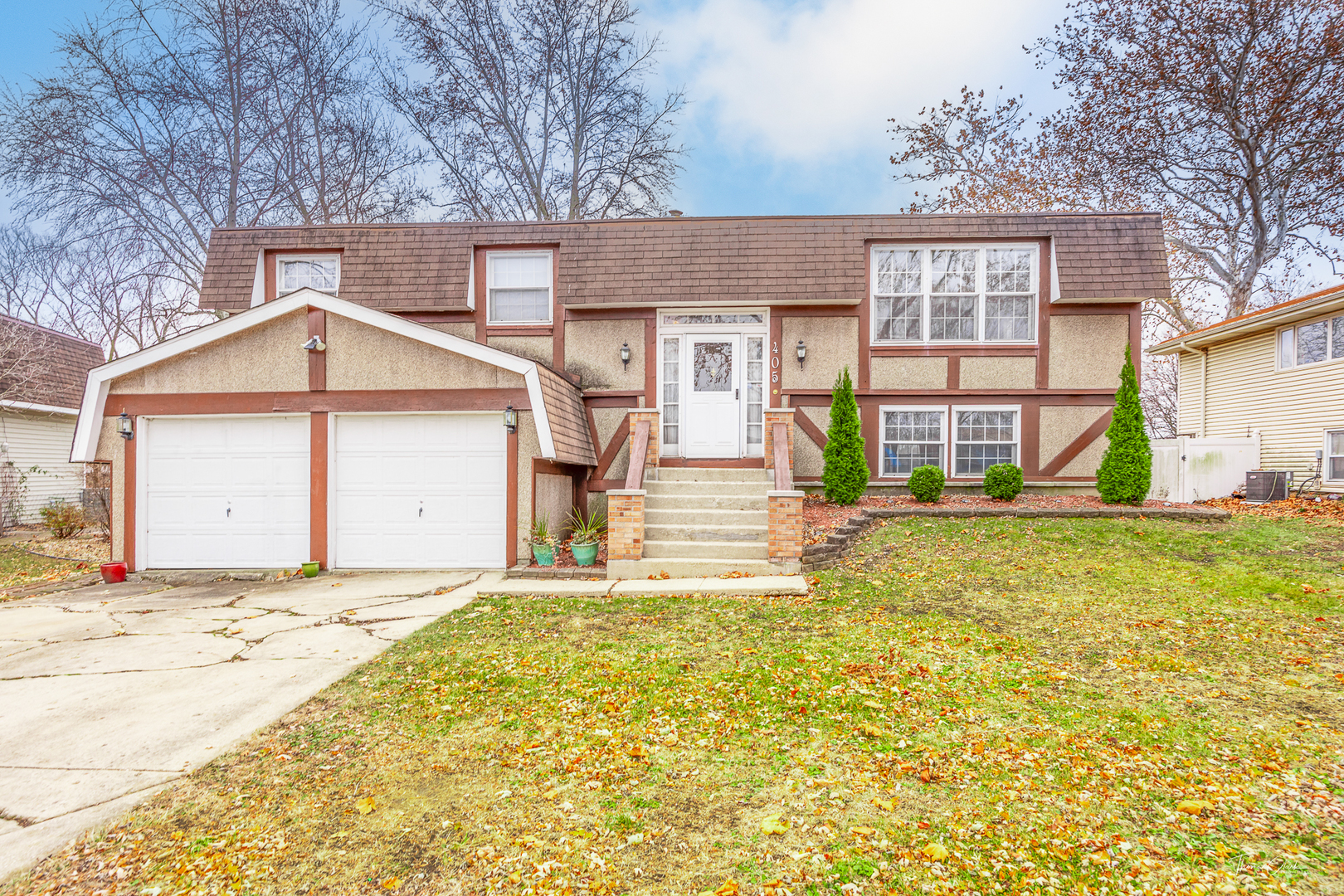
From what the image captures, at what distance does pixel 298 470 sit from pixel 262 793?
259 inches

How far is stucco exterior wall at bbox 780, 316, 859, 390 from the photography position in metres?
10.6

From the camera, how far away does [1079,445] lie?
416 inches

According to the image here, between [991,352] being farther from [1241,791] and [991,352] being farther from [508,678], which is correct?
[508,678]

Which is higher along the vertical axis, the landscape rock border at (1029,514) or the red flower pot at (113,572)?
the landscape rock border at (1029,514)

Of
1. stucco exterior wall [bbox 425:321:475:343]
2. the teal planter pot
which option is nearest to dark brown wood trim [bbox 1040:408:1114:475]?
the teal planter pot

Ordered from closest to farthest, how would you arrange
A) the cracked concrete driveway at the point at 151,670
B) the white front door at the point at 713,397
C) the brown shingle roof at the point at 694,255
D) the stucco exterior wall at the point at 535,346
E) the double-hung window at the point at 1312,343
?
the cracked concrete driveway at the point at 151,670 < the brown shingle roof at the point at 694,255 < the white front door at the point at 713,397 < the stucco exterior wall at the point at 535,346 < the double-hung window at the point at 1312,343

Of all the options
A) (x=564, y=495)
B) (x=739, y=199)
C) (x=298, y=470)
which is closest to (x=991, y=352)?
(x=564, y=495)

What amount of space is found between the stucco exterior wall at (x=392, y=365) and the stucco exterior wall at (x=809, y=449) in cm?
487

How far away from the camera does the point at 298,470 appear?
8.55 metres

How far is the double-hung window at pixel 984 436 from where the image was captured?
35.3ft

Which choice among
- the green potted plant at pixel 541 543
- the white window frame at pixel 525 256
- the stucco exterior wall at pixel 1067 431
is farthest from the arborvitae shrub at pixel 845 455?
the white window frame at pixel 525 256

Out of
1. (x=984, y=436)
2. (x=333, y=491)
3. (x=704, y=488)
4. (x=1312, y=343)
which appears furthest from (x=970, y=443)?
(x=333, y=491)

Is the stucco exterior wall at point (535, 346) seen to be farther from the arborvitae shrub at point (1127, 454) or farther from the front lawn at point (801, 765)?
the arborvitae shrub at point (1127, 454)

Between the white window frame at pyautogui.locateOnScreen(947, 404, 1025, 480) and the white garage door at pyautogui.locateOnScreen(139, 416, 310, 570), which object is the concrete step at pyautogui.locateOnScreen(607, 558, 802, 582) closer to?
the white garage door at pyautogui.locateOnScreen(139, 416, 310, 570)
